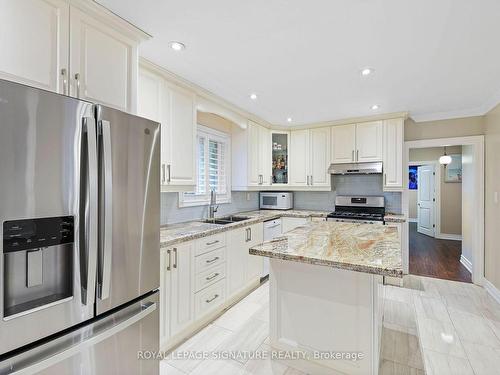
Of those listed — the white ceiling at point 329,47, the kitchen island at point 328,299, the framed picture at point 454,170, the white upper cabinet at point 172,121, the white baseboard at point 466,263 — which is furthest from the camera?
the framed picture at point 454,170

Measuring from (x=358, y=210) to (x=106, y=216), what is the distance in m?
3.82

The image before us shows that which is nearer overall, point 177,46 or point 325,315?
point 325,315

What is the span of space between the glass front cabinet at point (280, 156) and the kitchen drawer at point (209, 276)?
2.13m

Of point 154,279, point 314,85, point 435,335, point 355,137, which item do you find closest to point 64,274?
point 154,279

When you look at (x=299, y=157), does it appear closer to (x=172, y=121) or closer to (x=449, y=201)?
(x=172, y=121)

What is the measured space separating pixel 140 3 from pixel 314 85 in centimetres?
178

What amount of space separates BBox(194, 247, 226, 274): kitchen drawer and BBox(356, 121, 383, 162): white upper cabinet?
2.57 metres

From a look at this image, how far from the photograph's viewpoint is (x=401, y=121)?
147 inches

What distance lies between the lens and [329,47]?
6.46 ft

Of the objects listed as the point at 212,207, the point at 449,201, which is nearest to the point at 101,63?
the point at 212,207

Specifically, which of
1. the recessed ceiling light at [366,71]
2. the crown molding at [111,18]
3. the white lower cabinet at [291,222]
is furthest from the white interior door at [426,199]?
the crown molding at [111,18]

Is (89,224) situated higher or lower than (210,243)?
higher

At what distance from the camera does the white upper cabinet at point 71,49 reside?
120cm

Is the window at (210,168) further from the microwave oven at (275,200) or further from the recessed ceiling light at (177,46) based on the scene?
the recessed ceiling light at (177,46)
